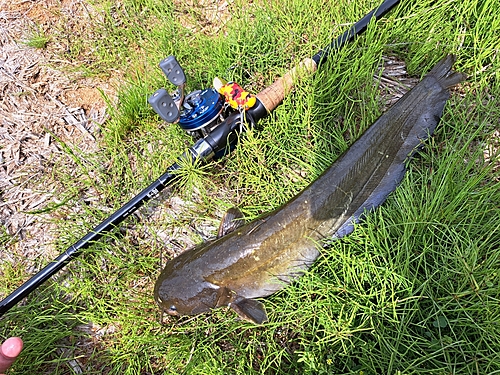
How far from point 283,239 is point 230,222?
406mm

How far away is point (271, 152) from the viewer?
8.80 ft

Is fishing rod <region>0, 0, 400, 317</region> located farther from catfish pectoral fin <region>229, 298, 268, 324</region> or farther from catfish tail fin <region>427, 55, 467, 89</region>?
catfish pectoral fin <region>229, 298, 268, 324</region>

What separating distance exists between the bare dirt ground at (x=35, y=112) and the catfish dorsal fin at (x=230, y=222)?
4.18ft

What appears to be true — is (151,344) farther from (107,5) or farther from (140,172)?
(107,5)

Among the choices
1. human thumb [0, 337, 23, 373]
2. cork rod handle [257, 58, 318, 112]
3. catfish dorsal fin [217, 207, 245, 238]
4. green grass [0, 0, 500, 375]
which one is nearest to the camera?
human thumb [0, 337, 23, 373]

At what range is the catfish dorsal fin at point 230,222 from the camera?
2.39 meters

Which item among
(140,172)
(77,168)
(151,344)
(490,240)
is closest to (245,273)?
(151,344)

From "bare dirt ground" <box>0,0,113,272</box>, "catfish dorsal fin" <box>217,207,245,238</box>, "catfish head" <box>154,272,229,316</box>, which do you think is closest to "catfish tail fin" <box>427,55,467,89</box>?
"catfish dorsal fin" <box>217,207,245,238</box>

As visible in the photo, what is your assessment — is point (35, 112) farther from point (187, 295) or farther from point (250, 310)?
point (250, 310)

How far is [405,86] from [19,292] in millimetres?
3065

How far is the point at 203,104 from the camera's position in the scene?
7.99ft

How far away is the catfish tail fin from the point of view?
8.14ft

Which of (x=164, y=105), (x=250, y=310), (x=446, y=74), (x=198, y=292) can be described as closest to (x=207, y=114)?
(x=164, y=105)

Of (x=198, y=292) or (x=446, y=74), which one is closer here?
(x=198, y=292)
